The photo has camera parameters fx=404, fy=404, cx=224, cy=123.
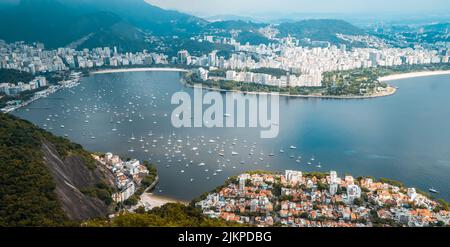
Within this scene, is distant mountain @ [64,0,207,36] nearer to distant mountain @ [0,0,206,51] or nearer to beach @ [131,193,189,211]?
distant mountain @ [0,0,206,51]

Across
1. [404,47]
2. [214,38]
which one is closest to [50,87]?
[214,38]

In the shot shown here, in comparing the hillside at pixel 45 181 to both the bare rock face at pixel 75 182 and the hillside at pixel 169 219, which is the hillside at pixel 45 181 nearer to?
the bare rock face at pixel 75 182

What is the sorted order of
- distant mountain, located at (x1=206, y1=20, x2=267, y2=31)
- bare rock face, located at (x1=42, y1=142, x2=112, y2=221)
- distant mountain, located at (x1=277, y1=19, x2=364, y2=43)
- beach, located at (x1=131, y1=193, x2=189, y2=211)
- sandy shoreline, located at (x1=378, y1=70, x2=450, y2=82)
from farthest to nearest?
1. distant mountain, located at (x1=206, y1=20, x2=267, y2=31)
2. distant mountain, located at (x1=277, y1=19, x2=364, y2=43)
3. sandy shoreline, located at (x1=378, y1=70, x2=450, y2=82)
4. beach, located at (x1=131, y1=193, x2=189, y2=211)
5. bare rock face, located at (x1=42, y1=142, x2=112, y2=221)

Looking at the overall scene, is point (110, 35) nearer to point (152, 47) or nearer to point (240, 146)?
point (152, 47)

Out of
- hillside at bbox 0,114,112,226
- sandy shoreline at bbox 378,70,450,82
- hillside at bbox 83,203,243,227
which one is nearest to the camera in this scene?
hillside at bbox 83,203,243,227

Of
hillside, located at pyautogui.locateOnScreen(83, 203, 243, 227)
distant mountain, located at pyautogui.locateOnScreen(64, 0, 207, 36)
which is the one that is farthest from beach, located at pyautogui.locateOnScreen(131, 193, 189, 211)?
distant mountain, located at pyautogui.locateOnScreen(64, 0, 207, 36)

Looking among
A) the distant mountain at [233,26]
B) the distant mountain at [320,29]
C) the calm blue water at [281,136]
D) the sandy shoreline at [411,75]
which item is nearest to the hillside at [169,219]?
the calm blue water at [281,136]

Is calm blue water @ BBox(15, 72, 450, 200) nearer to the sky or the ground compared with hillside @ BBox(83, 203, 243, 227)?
nearer to the ground
